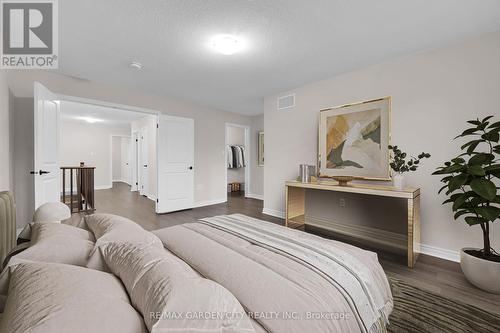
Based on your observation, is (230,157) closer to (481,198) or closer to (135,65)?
(135,65)

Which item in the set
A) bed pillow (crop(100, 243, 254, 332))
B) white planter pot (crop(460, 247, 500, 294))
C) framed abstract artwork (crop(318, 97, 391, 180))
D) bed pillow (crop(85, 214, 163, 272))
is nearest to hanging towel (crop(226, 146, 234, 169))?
framed abstract artwork (crop(318, 97, 391, 180))

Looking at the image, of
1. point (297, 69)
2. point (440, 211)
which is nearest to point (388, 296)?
point (440, 211)

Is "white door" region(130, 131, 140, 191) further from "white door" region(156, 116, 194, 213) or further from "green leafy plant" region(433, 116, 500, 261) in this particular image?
"green leafy plant" region(433, 116, 500, 261)

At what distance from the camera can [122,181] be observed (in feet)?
30.9

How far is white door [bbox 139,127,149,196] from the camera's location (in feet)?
20.9

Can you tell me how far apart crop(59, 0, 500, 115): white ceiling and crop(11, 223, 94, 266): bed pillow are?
1.80 metres

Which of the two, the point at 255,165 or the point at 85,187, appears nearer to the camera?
the point at 85,187

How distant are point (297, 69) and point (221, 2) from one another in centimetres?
156

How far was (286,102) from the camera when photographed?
397 cm

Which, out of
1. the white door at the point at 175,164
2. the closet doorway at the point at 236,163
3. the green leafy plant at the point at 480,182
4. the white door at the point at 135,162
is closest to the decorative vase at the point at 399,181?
the green leafy plant at the point at 480,182

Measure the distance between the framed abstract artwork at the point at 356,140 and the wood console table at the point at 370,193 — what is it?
29 centimetres

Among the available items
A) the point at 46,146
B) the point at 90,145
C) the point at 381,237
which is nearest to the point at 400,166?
the point at 381,237

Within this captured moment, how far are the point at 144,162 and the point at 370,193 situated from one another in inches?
Answer: 246

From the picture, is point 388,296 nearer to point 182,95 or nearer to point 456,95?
point 456,95
